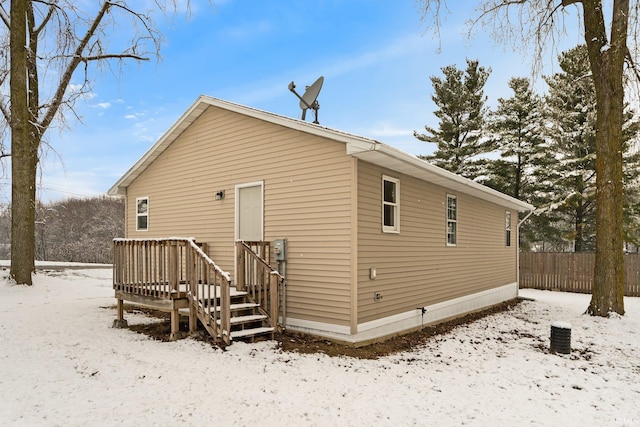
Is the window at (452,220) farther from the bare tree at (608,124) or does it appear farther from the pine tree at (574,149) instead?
the pine tree at (574,149)

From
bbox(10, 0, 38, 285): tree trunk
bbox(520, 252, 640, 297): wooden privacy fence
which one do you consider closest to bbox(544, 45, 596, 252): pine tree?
bbox(520, 252, 640, 297): wooden privacy fence

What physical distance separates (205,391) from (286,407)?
954mm

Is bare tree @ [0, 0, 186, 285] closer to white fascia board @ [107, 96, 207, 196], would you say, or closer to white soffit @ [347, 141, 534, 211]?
white fascia board @ [107, 96, 207, 196]

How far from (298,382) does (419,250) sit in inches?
173

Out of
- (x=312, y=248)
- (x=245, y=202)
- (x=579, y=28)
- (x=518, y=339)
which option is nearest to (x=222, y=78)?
(x=245, y=202)

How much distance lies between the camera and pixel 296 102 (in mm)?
9695

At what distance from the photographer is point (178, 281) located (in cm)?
650

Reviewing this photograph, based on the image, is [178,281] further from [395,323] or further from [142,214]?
[142,214]

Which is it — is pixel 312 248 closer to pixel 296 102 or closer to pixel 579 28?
pixel 296 102

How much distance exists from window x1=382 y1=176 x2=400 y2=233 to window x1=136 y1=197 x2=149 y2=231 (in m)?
6.42

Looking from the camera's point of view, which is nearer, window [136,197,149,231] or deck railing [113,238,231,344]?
deck railing [113,238,231,344]

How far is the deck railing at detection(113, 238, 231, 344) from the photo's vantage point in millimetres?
6031

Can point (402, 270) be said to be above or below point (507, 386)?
above

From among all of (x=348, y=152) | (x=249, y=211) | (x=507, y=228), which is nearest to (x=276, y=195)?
(x=249, y=211)
